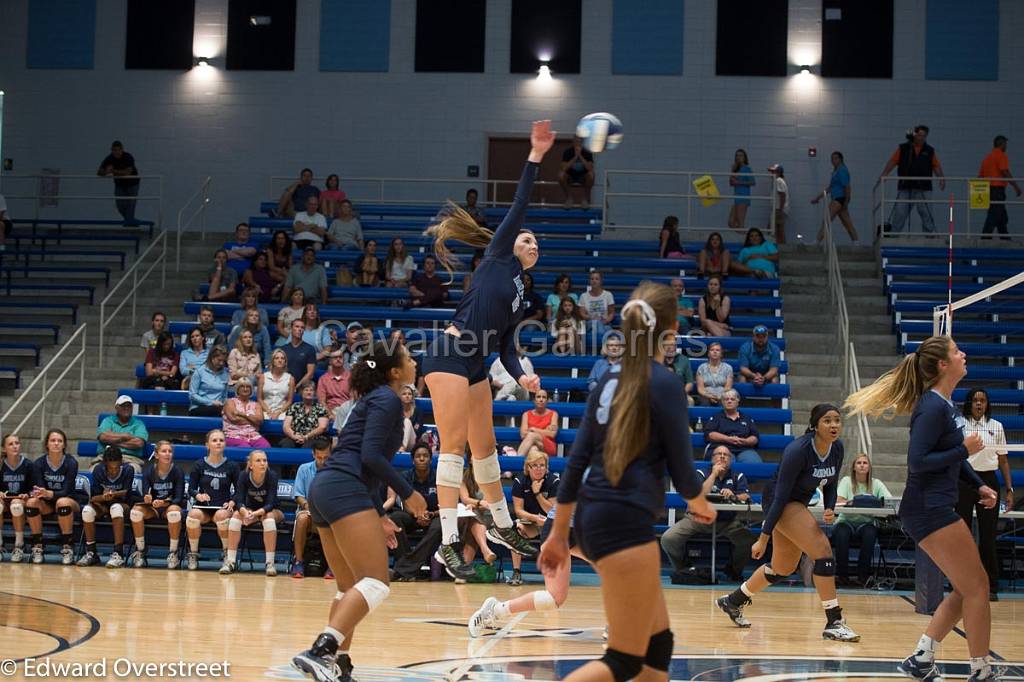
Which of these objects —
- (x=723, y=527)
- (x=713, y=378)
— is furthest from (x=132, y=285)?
(x=723, y=527)

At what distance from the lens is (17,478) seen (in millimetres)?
12680

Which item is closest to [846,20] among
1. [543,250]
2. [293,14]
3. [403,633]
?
[543,250]

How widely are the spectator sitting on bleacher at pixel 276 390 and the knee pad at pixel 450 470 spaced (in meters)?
7.28

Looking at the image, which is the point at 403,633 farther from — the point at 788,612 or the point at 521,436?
the point at 521,436

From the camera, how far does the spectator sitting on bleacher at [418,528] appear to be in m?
12.0

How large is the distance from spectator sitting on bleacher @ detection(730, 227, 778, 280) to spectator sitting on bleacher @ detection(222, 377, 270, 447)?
728cm

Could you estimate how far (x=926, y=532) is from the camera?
21.4 feet

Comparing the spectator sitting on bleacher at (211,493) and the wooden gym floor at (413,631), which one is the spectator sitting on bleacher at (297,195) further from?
the wooden gym floor at (413,631)

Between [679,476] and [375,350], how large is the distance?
2317 millimetres

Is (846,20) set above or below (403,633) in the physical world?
above

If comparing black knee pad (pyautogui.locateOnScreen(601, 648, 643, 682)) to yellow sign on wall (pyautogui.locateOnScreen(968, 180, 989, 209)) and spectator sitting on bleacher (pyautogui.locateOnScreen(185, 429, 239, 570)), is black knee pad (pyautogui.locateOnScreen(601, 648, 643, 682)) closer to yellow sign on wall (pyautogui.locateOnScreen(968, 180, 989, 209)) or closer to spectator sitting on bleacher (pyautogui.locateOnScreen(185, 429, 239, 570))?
spectator sitting on bleacher (pyautogui.locateOnScreen(185, 429, 239, 570))

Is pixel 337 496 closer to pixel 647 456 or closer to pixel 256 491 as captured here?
pixel 647 456

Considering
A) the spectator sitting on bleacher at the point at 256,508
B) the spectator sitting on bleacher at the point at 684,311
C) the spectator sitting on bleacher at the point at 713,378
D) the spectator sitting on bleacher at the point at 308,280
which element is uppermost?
the spectator sitting on bleacher at the point at 308,280

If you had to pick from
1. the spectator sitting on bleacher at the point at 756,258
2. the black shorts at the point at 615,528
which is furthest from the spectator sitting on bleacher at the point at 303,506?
the spectator sitting on bleacher at the point at 756,258
